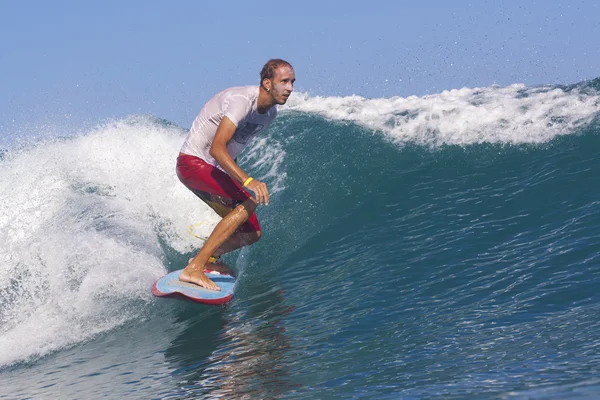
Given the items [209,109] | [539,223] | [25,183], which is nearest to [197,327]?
[209,109]

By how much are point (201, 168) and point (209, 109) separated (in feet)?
1.85

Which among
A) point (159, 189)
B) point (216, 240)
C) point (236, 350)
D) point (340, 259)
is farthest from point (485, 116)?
point (236, 350)

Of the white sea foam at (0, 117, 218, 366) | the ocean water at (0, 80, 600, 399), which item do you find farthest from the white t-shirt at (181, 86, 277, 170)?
the white sea foam at (0, 117, 218, 366)

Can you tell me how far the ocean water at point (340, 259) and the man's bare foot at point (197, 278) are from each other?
10.2 inches

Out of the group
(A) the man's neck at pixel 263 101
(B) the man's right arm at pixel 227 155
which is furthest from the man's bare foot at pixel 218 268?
(A) the man's neck at pixel 263 101

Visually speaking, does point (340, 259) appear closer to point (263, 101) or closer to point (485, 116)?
point (263, 101)

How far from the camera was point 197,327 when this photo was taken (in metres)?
6.34

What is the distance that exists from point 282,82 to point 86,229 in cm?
456

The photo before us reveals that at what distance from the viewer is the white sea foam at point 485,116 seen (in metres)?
10.1

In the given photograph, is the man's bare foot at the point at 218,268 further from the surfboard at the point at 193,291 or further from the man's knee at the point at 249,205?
the man's knee at the point at 249,205

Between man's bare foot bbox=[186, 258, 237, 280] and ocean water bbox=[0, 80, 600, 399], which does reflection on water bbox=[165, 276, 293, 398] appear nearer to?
ocean water bbox=[0, 80, 600, 399]

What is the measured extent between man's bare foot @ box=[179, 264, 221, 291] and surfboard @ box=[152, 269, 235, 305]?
34 millimetres

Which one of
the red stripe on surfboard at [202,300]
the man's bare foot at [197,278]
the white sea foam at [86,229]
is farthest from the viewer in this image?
the white sea foam at [86,229]

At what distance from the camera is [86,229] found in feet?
30.7
